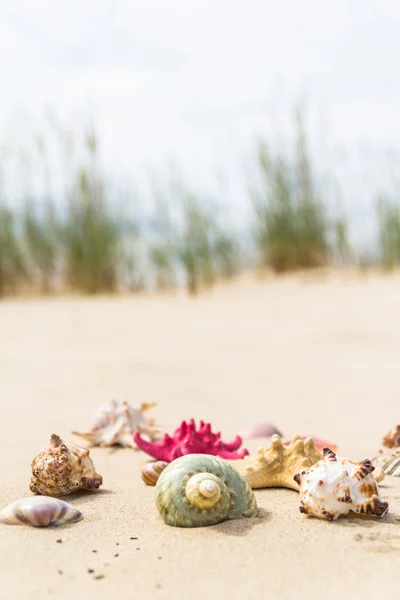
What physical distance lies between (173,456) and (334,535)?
807 millimetres

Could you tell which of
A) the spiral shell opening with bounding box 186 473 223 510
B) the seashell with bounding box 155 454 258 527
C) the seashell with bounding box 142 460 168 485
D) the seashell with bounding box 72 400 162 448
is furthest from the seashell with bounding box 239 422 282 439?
the spiral shell opening with bounding box 186 473 223 510

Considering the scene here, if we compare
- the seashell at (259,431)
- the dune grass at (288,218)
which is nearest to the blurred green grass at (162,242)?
the dune grass at (288,218)

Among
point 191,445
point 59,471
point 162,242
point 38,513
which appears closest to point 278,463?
point 191,445

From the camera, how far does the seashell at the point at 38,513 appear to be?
6.83ft

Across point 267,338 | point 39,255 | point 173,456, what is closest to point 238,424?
point 173,456

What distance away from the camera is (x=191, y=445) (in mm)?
2717

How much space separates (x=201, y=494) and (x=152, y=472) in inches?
21.0

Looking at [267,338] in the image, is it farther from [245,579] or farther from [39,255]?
[245,579]

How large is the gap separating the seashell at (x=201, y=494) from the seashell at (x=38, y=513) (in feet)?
0.84

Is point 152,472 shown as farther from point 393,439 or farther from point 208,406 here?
point 208,406

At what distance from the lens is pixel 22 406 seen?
414 centimetres

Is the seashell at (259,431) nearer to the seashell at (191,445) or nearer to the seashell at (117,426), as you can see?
the seashell at (117,426)

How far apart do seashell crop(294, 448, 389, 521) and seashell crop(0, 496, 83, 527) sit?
653 millimetres

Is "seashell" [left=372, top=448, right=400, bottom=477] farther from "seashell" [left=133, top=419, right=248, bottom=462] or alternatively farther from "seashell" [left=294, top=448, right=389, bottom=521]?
"seashell" [left=294, top=448, right=389, bottom=521]
